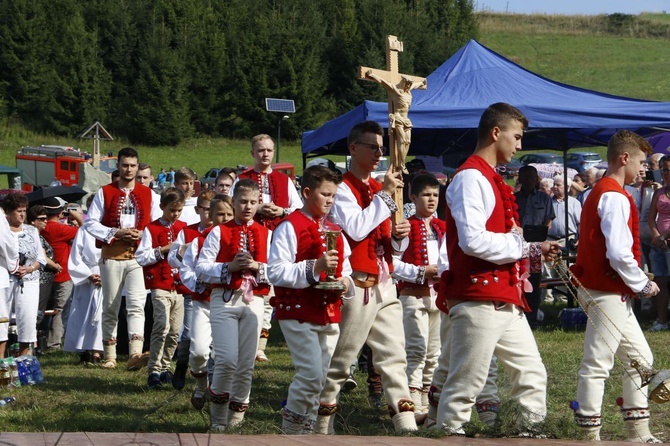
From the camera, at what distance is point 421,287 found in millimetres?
7621

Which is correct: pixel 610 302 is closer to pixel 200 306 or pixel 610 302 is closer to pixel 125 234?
pixel 200 306

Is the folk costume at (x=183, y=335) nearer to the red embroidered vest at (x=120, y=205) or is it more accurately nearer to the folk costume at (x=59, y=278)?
the red embroidered vest at (x=120, y=205)

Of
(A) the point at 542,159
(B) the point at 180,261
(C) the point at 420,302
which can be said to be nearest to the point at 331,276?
(C) the point at 420,302

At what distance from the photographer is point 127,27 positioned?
6569 centimetres

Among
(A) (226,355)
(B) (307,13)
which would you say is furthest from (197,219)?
(B) (307,13)

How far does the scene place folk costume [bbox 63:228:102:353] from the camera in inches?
432

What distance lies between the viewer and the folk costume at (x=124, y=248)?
962cm

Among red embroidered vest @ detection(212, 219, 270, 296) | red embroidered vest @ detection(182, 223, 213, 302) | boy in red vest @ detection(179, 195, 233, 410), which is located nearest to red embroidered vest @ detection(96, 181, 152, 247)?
red embroidered vest @ detection(182, 223, 213, 302)

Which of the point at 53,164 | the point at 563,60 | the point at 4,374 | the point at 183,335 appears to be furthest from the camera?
the point at 563,60

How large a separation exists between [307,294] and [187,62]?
62120mm

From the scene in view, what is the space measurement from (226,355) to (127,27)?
203 ft

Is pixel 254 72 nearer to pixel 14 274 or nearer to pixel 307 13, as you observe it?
pixel 307 13

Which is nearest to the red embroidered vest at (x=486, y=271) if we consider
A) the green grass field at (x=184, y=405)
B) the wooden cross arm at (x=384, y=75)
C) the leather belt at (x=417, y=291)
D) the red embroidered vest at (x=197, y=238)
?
the green grass field at (x=184, y=405)

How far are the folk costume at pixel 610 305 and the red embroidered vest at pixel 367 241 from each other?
1203 millimetres
